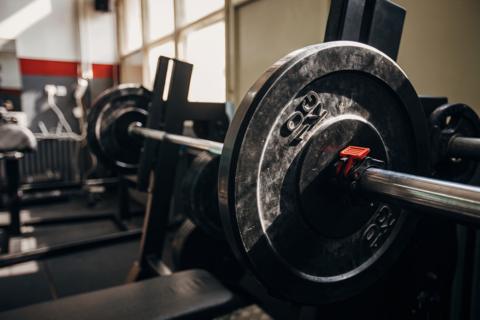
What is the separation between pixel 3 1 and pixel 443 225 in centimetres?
469

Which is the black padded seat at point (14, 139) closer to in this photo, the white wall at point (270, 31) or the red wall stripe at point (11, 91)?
the white wall at point (270, 31)

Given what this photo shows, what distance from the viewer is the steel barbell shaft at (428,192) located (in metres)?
0.43

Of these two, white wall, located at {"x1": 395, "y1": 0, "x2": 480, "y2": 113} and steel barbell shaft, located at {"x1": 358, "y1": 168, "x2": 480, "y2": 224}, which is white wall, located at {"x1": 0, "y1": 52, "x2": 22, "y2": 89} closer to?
white wall, located at {"x1": 395, "y1": 0, "x2": 480, "y2": 113}

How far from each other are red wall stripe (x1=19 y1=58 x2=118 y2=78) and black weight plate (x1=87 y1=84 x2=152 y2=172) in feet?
8.39

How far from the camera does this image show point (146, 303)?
36.8 inches

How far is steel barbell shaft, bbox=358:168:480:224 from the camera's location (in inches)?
16.9

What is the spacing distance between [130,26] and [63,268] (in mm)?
3134

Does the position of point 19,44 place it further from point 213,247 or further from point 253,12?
point 213,247

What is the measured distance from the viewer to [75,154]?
13.4ft

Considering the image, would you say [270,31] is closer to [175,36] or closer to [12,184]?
[175,36]

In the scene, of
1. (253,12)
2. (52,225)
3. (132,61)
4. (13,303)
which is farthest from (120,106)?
(132,61)

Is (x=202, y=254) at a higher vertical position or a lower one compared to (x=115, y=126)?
lower

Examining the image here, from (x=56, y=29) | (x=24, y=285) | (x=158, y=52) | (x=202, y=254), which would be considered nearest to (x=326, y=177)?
(x=202, y=254)

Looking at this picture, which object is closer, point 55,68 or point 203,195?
point 203,195
